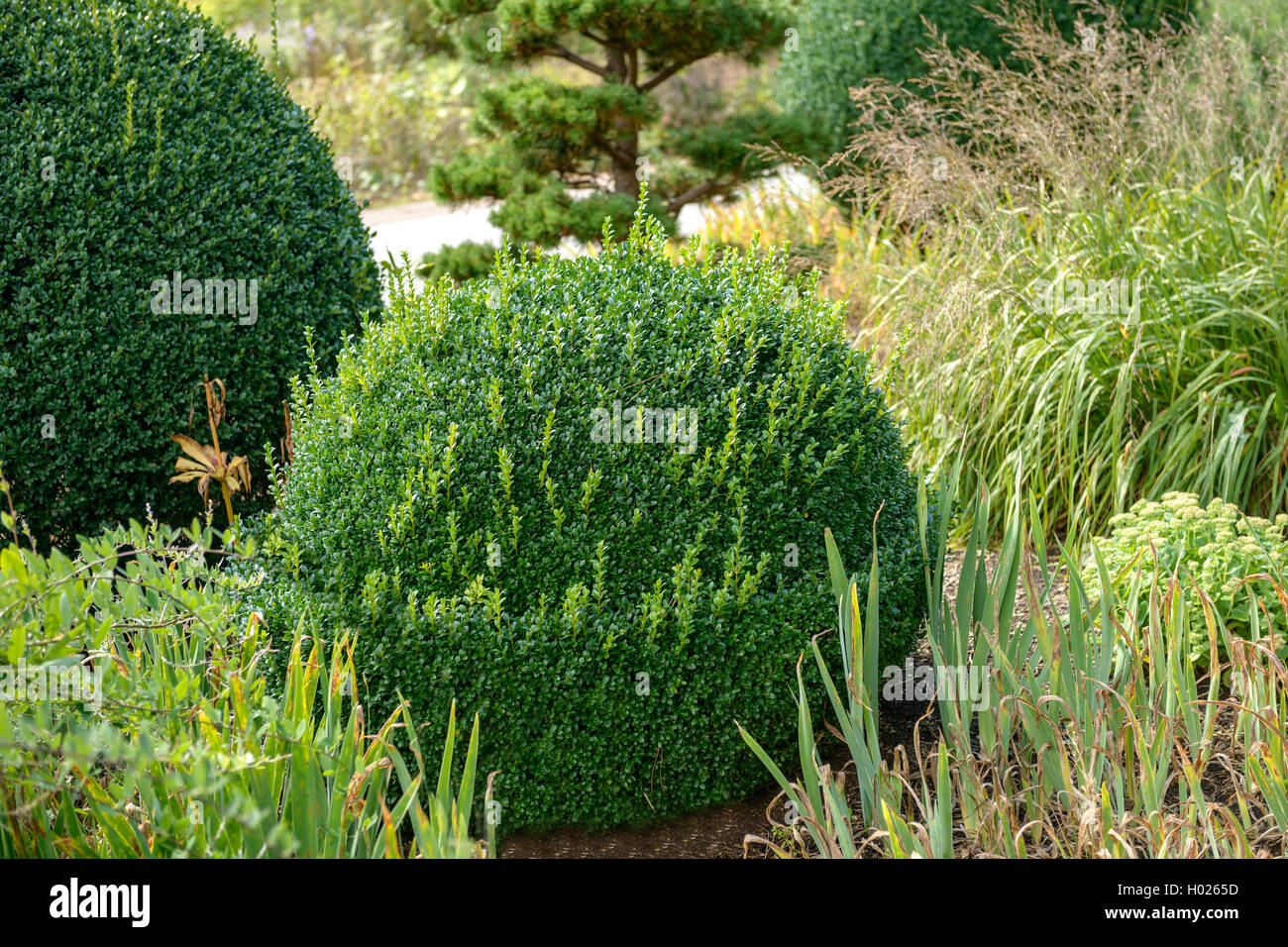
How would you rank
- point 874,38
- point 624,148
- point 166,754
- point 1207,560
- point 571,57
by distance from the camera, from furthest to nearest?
point 874,38 → point 624,148 → point 571,57 → point 1207,560 → point 166,754

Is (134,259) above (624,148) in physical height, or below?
below

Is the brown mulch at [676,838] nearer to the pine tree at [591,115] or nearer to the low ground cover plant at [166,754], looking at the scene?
the low ground cover plant at [166,754]

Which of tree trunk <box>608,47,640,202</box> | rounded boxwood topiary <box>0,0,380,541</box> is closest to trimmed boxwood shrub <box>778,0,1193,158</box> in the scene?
tree trunk <box>608,47,640,202</box>

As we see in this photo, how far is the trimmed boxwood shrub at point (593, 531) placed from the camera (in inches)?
104

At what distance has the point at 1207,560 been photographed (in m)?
3.33

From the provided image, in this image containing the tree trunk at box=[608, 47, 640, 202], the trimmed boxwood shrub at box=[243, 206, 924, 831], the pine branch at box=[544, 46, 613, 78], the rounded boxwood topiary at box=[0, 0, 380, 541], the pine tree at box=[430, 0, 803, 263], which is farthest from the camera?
the tree trunk at box=[608, 47, 640, 202]

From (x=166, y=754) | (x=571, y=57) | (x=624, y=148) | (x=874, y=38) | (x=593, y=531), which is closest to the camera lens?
(x=166, y=754)

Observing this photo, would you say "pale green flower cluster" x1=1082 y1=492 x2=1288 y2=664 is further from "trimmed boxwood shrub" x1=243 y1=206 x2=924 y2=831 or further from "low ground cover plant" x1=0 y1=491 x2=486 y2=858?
"low ground cover plant" x1=0 y1=491 x2=486 y2=858

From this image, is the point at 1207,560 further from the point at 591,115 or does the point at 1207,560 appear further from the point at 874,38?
the point at 874,38

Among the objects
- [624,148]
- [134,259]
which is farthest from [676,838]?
[624,148]

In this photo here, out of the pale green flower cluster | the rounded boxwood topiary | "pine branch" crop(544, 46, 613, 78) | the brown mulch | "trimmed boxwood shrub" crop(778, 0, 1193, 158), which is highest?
"trimmed boxwood shrub" crop(778, 0, 1193, 158)

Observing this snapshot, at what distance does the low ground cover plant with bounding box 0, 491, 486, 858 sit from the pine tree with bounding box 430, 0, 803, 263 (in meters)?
5.48

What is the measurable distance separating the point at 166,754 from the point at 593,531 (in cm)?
117

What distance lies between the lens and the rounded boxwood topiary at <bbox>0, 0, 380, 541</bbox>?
374cm
